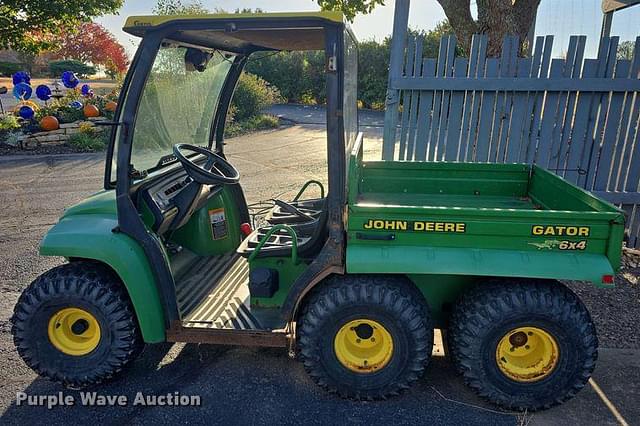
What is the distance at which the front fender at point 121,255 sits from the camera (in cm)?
275

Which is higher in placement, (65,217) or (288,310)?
(65,217)

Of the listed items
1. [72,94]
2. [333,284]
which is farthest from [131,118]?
[72,94]

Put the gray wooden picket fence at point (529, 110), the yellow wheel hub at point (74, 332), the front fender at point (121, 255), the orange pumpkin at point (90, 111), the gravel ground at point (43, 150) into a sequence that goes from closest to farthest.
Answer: the front fender at point (121, 255) → the yellow wheel hub at point (74, 332) → the gray wooden picket fence at point (529, 110) → the gravel ground at point (43, 150) → the orange pumpkin at point (90, 111)

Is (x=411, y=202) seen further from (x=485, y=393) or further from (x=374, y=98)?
(x=374, y=98)

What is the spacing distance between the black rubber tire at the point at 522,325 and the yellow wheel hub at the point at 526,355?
0.03 m

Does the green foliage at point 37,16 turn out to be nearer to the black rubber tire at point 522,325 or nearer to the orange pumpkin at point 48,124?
the orange pumpkin at point 48,124

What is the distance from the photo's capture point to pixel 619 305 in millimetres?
4117

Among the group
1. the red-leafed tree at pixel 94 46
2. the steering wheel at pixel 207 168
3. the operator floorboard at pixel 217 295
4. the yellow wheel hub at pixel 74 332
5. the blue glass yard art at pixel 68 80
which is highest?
the red-leafed tree at pixel 94 46

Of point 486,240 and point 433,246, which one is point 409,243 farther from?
point 486,240

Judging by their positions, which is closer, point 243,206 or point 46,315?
point 46,315

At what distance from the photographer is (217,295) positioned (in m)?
3.33

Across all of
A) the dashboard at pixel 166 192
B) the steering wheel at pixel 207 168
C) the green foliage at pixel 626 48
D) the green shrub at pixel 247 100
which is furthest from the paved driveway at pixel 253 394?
the green shrub at pixel 247 100

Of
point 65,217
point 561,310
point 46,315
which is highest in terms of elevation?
point 65,217

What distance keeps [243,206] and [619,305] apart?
3.41 metres
